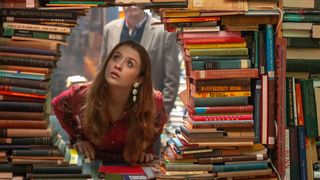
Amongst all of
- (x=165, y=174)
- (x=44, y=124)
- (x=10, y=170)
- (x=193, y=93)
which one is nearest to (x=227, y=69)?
(x=193, y=93)

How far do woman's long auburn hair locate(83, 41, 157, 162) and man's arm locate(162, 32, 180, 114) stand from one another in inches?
31.0

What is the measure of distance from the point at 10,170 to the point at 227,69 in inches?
40.1

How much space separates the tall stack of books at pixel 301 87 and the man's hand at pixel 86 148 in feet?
3.33

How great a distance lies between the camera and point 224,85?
2211mm

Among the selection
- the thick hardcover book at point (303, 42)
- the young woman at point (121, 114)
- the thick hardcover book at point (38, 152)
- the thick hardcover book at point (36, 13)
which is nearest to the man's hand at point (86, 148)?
the young woman at point (121, 114)

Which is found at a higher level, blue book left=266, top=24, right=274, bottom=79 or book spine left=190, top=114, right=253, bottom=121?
blue book left=266, top=24, right=274, bottom=79

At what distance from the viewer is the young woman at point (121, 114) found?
2.66 meters

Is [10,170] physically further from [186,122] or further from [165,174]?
[186,122]

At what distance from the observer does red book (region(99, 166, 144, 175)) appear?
93.0 inches

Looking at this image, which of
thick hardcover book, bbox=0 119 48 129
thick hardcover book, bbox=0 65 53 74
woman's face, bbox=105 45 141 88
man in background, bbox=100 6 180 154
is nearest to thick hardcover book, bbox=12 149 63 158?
thick hardcover book, bbox=0 119 48 129

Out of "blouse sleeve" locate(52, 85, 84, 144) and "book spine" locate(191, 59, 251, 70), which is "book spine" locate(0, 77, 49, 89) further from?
"blouse sleeve" locate(52, 85, 84, 144)

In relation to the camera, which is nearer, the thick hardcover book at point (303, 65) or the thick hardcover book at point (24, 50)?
the thick hardcover book at point (24, 50)

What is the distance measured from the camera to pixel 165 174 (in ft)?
7.22

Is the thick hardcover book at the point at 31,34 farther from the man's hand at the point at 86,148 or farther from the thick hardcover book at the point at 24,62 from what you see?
the man's hand at the point at 86,148
